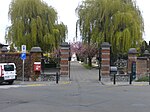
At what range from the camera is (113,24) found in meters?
45.1

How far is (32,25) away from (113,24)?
11.2 m

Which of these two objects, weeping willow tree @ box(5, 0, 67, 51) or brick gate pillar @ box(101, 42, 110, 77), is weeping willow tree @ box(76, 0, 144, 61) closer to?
weeping willow tree @ box(5, 0, 67, 51)

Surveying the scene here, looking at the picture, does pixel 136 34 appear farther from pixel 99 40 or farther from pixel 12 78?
pixel 12 78

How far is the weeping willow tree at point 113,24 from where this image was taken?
1727 inches

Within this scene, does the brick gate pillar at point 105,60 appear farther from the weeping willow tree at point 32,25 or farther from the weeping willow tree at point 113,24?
the weeping willow tree at point 32,25

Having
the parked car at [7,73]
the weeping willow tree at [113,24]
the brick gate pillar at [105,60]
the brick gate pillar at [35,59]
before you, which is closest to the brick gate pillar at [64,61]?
the brick gate pillar at [35,59]

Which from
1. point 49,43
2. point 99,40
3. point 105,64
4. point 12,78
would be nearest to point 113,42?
point 99,40

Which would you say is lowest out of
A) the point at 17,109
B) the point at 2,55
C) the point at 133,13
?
the point at 17,109

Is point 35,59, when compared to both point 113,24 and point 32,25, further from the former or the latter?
point 113,24

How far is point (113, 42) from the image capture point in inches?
1773

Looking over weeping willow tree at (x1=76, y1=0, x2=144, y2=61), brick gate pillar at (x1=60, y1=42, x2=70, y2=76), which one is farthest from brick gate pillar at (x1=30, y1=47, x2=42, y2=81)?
weeping willow tree at (x1=76, y1=0, x2=144, y2=61)

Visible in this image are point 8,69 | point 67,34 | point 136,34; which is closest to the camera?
point 8,69

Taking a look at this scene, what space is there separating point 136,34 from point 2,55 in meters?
20.3

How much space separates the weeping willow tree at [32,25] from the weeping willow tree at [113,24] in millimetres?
4398
